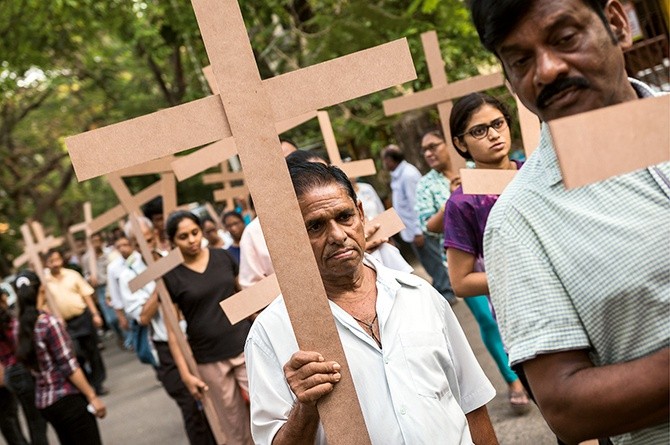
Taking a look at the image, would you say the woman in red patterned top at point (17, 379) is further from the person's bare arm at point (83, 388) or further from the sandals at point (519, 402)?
the sandals at point (519, 402)

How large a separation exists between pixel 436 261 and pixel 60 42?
11599 mm

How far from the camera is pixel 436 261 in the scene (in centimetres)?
929

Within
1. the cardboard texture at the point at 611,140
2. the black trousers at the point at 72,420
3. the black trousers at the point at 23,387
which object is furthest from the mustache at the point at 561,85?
the black trousers at the point at 23,387

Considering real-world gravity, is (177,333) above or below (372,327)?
below

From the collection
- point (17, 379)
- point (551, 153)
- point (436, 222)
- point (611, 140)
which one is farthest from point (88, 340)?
point (611, 140)

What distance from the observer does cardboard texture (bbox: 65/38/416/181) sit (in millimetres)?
2127

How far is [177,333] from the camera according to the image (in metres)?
5.79

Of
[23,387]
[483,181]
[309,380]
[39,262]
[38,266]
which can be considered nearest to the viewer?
[309,380]

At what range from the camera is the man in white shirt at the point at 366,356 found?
7.69 ft

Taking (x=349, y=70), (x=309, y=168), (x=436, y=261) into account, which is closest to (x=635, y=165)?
(x=349, y=70)

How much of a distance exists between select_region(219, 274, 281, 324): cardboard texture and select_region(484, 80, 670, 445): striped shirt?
1.71m

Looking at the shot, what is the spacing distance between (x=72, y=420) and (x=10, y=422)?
1.94 m

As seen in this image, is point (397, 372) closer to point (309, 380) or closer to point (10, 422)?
point (309, 380)

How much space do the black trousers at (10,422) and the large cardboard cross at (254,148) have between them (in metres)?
6.54
